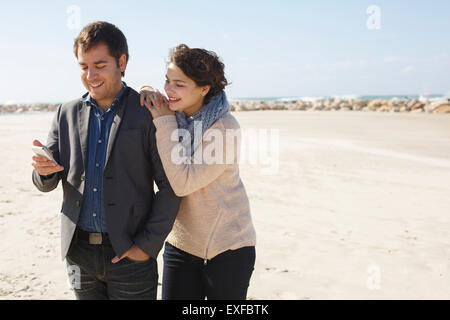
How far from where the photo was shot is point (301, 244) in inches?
222

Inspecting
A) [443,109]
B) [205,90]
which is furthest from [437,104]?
[205,90]

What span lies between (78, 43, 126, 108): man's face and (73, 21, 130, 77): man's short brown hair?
2 cm

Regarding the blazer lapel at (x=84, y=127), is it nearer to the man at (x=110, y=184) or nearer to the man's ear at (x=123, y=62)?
the man at (x=110, y=184)

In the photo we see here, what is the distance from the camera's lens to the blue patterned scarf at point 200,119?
2359mm

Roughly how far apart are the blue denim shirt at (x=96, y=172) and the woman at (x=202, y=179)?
25 centimetres

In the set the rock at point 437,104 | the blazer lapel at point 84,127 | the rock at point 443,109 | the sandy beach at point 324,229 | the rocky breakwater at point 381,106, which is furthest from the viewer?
the rocky breakwater at point 381,106

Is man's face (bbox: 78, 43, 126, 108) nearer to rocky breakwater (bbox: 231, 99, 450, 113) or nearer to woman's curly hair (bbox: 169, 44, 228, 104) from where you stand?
woman's curly hair (bbox: 169, 44, 228, 104)

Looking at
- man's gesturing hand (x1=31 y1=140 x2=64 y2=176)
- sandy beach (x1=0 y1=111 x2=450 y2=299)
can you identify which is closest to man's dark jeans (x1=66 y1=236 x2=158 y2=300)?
man's gesturing hand (x1=31 y1=140 x2=64 y2=176)

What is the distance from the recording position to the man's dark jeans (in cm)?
233

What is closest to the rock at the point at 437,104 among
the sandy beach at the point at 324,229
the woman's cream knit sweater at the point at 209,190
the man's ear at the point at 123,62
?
the sandy beach at the point at 324,229

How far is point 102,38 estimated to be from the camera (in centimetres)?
230

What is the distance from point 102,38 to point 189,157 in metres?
0.82
